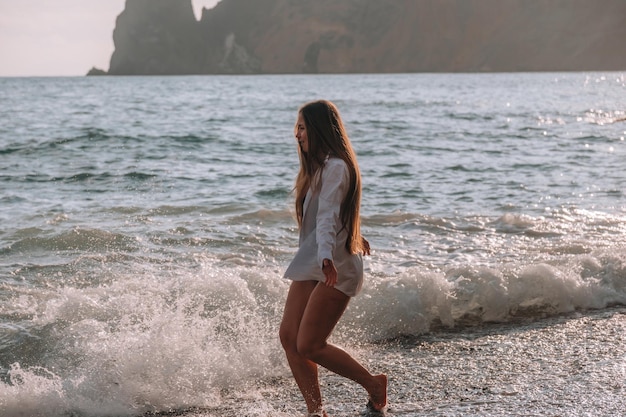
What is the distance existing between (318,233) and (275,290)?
2919 mm

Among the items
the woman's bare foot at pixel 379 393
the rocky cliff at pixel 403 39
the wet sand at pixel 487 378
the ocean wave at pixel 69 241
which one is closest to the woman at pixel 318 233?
the woman's bare foot at pixel 379 393

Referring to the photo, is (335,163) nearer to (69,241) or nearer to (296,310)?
(296,310)

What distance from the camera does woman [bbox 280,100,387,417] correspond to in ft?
13.3

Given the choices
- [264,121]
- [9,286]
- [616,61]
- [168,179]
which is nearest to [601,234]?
[9,286]

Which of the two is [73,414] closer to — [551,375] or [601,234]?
[551,375]

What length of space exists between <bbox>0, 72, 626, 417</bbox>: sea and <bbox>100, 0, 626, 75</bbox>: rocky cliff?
155m

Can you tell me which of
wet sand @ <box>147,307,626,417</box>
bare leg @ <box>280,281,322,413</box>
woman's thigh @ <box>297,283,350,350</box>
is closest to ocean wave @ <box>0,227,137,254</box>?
wet sand @ <box>147,307,626,417</box>

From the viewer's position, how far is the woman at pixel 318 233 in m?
4.04

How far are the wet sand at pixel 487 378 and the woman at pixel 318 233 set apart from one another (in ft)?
2.05

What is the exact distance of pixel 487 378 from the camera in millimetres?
4988

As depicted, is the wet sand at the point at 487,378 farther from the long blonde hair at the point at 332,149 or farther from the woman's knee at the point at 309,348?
the long blonde hair at the point at 332,149

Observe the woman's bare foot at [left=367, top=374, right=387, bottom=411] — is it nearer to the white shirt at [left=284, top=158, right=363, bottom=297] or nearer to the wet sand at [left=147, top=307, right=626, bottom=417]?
the wet sand at [left=147, top=307, right=626, bottom=417]

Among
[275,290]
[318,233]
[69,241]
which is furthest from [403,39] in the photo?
[318,233]

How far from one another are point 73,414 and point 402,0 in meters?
183
